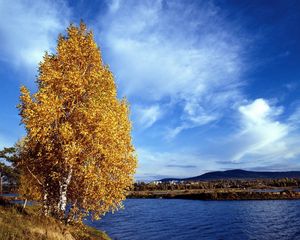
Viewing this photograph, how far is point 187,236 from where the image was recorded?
191 feet

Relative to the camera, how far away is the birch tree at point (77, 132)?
22.4 meters

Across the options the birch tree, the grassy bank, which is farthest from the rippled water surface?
the grassy bank

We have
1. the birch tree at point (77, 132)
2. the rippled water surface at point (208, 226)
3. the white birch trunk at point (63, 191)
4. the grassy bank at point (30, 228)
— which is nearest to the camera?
the grassy bank at point (30, 228)

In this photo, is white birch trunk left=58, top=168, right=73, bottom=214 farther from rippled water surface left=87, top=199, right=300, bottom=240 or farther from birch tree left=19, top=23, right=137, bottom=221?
rippled water surface left=87, top=199, right=300, bottom=240

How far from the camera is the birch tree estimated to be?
22.4 metres

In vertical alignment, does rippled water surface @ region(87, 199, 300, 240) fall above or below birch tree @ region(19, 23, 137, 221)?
below

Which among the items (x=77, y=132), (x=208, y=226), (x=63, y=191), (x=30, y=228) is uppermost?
(x=77, y=132)

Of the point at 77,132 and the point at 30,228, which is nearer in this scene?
the point at 30,228

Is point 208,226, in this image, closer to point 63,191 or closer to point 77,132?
point 63,191

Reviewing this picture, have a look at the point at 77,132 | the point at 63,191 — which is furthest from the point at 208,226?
the point at 77,132

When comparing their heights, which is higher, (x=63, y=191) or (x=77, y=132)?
(x=77, y=132)

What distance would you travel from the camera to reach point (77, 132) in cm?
2359

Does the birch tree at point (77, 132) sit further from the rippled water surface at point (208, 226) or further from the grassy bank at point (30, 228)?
the rippled water surface at point (208, 226)

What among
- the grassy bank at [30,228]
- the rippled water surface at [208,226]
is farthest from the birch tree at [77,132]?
the rippled water surface at [208,226]
